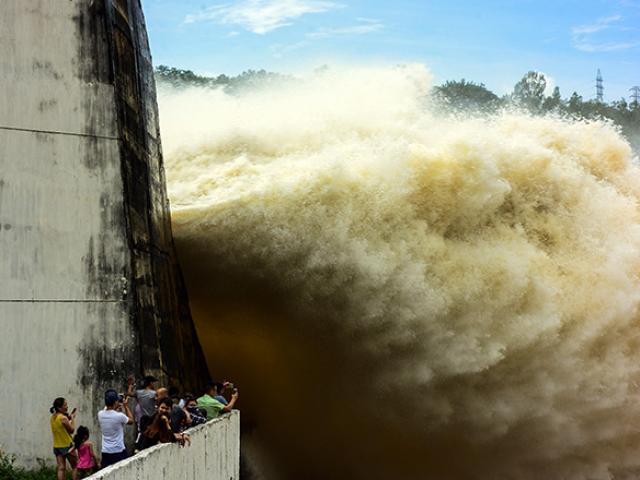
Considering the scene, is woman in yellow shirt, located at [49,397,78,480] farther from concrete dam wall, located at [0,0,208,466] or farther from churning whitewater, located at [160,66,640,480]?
churning whitewater, located at [160,66,640,480]

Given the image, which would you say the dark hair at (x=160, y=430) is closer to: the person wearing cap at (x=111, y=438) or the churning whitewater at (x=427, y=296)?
the person wearing cap at (x=111, y=438)

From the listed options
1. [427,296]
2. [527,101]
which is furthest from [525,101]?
[427,296]

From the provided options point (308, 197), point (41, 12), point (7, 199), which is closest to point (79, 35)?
point (41, 12)

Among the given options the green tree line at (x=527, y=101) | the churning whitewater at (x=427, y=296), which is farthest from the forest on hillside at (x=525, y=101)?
the churning whitewater at (x=427, y=296)

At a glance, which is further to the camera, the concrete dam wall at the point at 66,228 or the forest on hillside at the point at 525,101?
the forest on hillside at the point at 525,101

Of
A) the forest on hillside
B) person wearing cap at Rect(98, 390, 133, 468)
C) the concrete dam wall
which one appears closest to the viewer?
person wearing cap at Rect(98, 390, 133, 468)

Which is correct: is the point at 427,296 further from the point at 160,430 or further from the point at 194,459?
the point at 160,430

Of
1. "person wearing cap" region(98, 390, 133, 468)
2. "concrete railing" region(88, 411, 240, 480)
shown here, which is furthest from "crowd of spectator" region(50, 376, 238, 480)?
"concrete railing" region(88, 411, 240, 480)
